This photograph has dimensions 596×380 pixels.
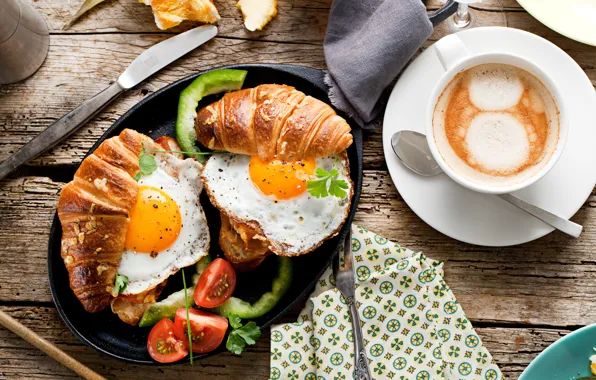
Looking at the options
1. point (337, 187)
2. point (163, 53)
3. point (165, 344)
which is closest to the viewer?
point (337, 187)

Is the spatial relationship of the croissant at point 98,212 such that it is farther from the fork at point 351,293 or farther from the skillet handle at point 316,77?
the fork at point 351,293

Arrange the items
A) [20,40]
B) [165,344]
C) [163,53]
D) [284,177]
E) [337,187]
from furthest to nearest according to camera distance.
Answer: [163,53]
[20,40]
[165,344]
[284,177]
[337,187]

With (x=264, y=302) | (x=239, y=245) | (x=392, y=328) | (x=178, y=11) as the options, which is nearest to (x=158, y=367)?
(x=264, y=302)

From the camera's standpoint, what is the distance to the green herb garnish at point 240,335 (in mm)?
2578

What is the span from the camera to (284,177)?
251 centimetres

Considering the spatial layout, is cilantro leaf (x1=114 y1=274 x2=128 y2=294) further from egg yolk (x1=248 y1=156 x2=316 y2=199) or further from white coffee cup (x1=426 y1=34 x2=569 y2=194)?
white coffee cup (x1=426 y1=34 x2=569 y2=194)

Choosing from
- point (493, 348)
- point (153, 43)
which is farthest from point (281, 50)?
point (493, 348)

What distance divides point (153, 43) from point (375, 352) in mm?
1743

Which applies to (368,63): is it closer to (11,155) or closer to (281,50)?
(281,50)

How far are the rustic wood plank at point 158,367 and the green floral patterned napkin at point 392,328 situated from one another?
159mm

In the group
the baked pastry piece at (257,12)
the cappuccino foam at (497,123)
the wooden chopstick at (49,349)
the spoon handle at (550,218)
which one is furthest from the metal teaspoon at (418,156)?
the wooden chopstick at (49,349)

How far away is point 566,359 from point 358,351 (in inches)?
34.9

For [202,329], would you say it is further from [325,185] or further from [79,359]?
[325,185]

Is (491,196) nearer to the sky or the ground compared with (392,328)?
nearer to the sky
